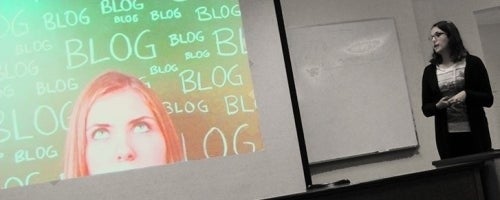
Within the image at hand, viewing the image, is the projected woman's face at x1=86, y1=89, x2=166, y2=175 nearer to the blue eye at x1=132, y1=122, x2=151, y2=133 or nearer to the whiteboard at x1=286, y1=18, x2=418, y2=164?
the blue eye at x1=132, y1=122, x2=151, y2=133

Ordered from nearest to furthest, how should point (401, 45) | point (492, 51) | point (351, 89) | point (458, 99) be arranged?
point (458, 99) → point (351, 89) → point (401, 45) → point (492, 51)

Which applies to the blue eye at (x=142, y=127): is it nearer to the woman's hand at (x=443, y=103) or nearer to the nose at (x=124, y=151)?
the nose at (x=124, y=151)

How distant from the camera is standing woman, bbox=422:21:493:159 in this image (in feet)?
7.45

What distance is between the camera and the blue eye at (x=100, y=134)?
90.8 inches

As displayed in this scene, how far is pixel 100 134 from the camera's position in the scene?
2.31m

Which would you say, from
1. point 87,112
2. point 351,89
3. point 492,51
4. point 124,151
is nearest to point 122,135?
point 124,151

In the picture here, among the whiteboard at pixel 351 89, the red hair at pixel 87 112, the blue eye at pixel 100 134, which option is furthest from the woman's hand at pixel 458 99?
the blue eye at pixel 100 134

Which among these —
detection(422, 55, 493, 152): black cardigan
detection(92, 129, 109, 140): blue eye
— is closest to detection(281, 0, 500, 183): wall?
detection(422, 55, 493, 152): black cardigan

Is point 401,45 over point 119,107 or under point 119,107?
over

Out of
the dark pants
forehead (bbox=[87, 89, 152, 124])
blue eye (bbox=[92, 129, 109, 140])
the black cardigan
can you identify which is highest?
forehead (bbox=[87, 89, 152, 124])

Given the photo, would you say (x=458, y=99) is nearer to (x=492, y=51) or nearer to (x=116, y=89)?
(x=116, y=89)

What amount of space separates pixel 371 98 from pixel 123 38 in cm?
Answer: 154

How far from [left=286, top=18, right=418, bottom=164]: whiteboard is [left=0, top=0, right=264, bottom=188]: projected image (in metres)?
0.57

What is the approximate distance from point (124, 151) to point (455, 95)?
1.51 meters
